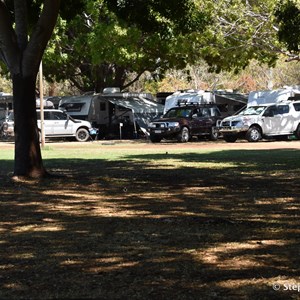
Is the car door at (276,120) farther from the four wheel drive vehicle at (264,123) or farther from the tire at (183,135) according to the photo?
the tire at (183,135)

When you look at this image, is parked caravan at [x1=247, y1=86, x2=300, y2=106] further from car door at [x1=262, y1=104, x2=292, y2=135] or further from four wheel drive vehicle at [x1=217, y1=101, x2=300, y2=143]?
car door at [x1=262, y1=104, x2=292, y2=135]

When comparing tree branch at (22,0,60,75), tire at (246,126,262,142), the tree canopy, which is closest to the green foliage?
the tree canopy

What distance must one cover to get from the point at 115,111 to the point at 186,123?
7.13 meters

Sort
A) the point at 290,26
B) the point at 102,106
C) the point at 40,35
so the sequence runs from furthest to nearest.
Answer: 1. the point at 102,106
2. the point at 290,26
3. the point at 40,35

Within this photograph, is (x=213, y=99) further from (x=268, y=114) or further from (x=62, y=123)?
(x=62, y=123)

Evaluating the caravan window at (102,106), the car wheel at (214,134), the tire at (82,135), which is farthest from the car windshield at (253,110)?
the caravan window at (102,106)

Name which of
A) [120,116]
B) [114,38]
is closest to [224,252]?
[114,38]

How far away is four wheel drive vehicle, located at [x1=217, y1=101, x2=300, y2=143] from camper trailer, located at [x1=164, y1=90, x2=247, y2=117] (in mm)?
4252

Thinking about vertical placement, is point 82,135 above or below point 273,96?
below

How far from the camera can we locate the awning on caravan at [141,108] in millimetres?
37938

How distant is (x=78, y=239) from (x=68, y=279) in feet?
5.54

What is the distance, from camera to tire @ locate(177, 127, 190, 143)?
3306 cm

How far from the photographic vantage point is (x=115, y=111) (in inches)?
1545

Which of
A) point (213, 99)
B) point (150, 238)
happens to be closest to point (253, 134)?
point (213, 99)
